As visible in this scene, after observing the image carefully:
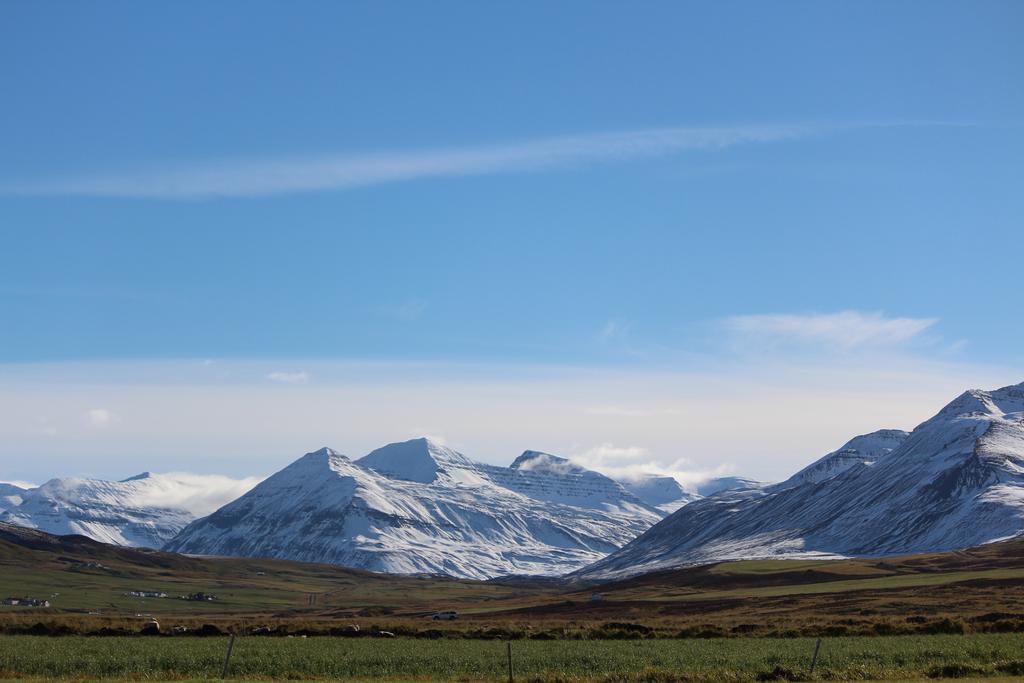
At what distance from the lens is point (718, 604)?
518 feet

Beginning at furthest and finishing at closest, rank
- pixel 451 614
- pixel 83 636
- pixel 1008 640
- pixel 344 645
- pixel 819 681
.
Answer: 1. pixel 451 614
2. pixel 83 636
3. pixel 344 645
4. pixel 1008 640
5. pixel 819 681

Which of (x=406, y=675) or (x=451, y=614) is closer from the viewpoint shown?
(x=406, y=675)

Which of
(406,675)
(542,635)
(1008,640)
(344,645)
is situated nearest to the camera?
(406,675)

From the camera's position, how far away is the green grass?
54.2 m

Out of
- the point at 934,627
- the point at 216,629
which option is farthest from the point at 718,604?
the point at 216,629

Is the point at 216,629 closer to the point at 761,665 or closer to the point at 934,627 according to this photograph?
the point at 761,665

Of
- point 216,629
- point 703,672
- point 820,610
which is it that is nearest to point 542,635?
point 216,629

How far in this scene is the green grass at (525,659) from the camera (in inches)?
2133

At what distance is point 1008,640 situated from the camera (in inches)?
2608

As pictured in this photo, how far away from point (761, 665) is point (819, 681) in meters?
7.00

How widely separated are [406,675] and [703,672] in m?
15.5

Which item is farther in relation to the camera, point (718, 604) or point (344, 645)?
point (718, 604)

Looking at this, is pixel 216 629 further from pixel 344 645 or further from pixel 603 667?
pixel 603 667

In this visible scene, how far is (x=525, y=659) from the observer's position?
62.9 meters
